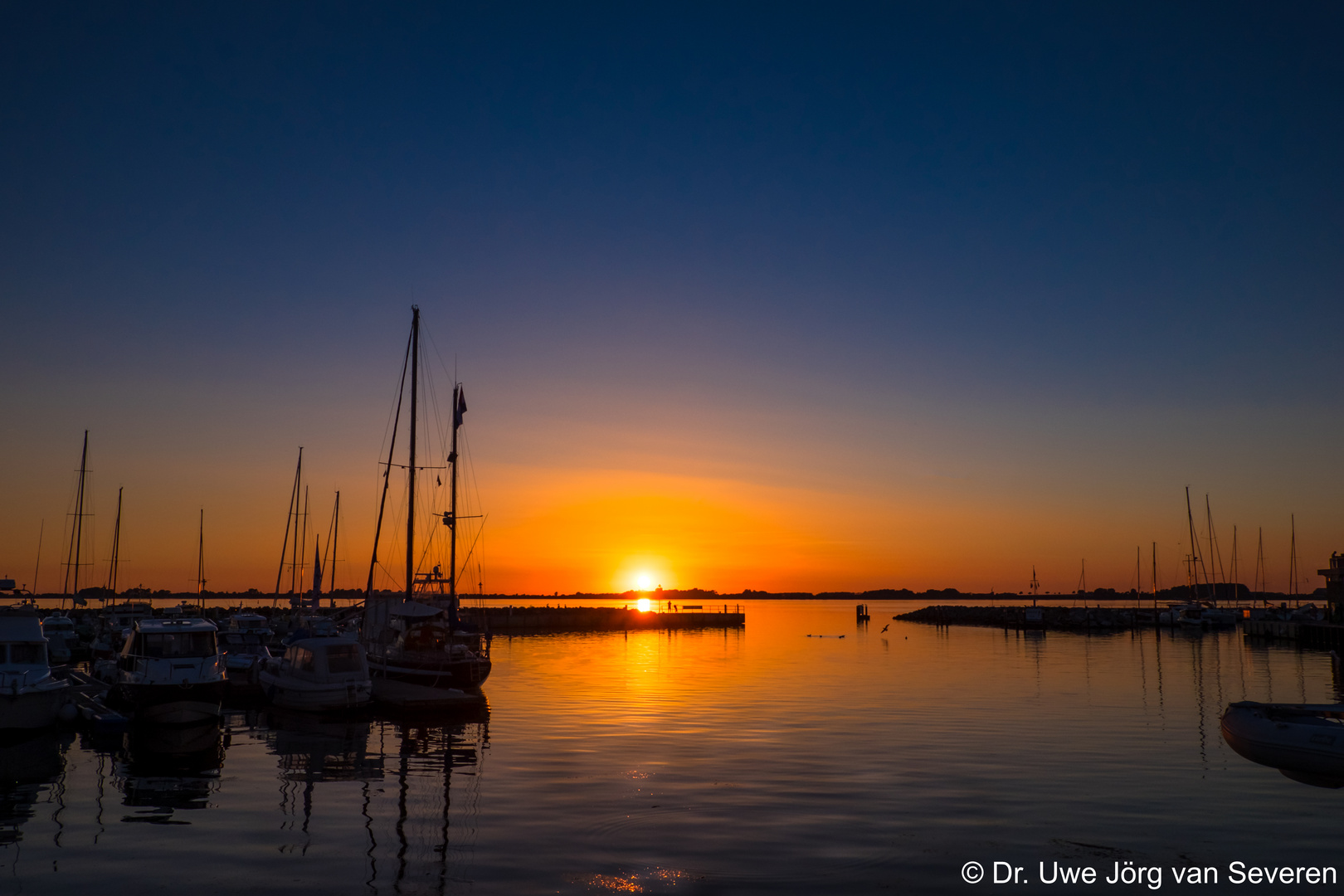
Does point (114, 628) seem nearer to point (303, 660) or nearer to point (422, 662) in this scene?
point (422, 662)

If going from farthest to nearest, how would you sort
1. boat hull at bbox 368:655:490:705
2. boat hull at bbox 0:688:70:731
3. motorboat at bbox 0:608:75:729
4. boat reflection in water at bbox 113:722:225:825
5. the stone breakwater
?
the stone breakwater < boat hull at bbox 368:655:490:705 < motorboat at bbox 0:608:75:729 < boat hull at bbox 0:688:70:731 < boat reflection in water at bbox 113:722:225:825

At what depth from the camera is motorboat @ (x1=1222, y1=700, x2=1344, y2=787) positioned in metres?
24.5

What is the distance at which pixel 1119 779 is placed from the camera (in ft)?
80.9

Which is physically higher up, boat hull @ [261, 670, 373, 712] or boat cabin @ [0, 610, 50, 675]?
boat cabin @ [0, 610, 50, 675]

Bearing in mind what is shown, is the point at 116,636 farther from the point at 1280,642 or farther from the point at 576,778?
the point at 1280,642

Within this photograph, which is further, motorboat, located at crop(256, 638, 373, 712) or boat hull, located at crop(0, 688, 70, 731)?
motorboat, located at crop(256, 638, 373, 712)

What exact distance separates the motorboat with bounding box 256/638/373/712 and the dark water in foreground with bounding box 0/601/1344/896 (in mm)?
1204

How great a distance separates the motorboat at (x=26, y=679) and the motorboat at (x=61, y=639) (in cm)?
2468

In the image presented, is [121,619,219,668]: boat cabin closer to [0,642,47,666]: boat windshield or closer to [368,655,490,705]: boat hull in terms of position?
[0,642,47,666]: boat windshield

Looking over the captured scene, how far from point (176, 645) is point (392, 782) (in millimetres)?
14882

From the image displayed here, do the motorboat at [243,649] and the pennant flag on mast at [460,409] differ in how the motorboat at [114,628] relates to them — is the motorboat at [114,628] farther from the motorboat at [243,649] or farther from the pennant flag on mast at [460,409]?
the pennant flag on mast at [460,409]

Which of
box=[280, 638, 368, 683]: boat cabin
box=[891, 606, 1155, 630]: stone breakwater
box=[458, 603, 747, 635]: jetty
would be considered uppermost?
box=[280, 638, 368, 683]: boat cabin

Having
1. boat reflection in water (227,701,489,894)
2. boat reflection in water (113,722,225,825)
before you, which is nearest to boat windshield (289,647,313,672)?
boat reflection in water (227,701,489,894)

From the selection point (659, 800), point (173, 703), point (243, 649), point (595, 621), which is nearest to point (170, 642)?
point (173, 703)
